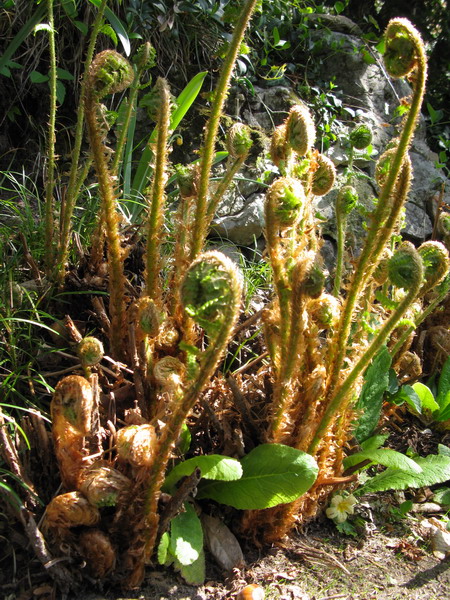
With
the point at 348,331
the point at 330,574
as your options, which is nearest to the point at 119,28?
the point at 348,331

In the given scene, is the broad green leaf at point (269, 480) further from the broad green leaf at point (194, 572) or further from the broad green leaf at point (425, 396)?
the broad green leaf at point (425, 396)

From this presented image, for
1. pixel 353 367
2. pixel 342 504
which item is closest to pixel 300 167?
pixel 353 367

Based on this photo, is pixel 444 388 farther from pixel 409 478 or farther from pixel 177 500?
pixel 177 500

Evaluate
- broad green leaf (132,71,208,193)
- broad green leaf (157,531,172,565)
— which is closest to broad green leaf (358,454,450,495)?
broad green leaf (157,531,172,565)

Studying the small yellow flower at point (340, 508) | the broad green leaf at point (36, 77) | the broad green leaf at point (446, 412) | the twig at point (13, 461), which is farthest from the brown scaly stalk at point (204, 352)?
the broad green leaf at point (36, 77)

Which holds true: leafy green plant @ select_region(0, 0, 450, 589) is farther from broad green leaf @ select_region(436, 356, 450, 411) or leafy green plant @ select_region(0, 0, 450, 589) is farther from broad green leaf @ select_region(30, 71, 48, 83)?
broad green leaf @ select_region(30, 71, 48, 83)

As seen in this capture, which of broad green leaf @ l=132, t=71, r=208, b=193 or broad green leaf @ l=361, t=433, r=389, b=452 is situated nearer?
broad green leaf @ l=361, t=433, r=389, b=452
